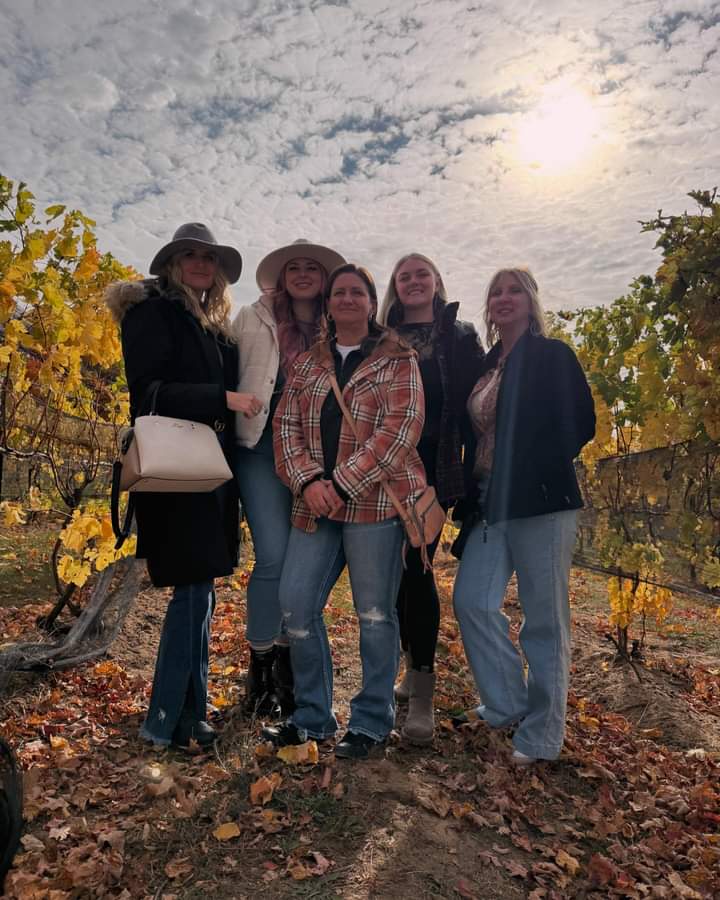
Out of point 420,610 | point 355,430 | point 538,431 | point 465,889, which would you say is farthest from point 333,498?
point 465,889

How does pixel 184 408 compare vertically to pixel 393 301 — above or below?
below

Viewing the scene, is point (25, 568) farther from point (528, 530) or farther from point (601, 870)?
point (601, 870)

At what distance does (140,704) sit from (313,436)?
1.92 metres

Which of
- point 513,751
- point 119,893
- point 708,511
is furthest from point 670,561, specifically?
point 119,893

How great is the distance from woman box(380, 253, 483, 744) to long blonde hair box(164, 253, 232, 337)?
29.5 inches

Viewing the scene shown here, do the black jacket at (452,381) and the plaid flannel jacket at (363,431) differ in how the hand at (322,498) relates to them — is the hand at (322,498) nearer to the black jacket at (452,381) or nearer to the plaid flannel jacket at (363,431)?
the plaid flannel jacket at (363,431)

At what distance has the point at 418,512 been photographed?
2.77m

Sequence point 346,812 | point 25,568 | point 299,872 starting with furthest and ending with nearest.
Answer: point 25,568 → point 346,812 → point 299,872

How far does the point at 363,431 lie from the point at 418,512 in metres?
0.41

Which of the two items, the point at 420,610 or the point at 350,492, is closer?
the point at 350,492

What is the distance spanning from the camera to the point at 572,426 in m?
2.85

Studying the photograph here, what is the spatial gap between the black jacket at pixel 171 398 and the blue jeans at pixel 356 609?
0.35 meters

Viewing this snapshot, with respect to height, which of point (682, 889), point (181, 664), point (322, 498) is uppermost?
point (322, 498)

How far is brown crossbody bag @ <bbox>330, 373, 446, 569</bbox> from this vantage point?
2.72 meters
